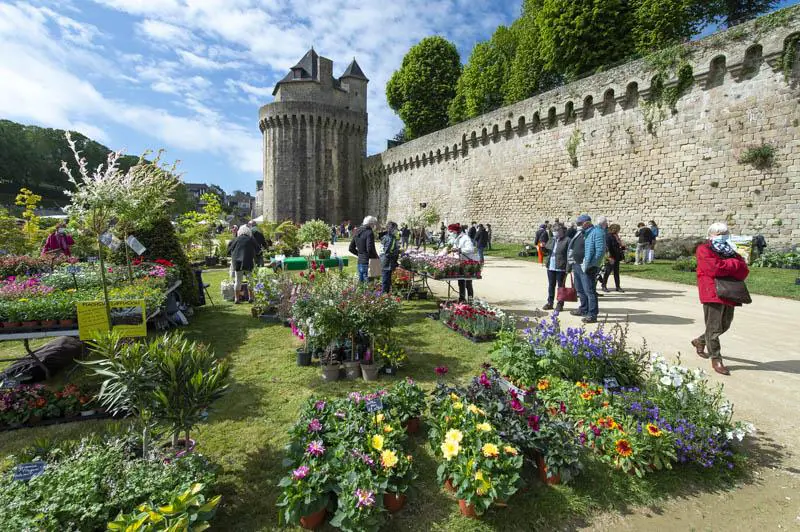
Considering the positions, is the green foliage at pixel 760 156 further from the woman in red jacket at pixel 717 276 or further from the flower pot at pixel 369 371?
the flower pot at pixel 369 371

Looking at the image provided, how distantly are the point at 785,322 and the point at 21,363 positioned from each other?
37.3ft

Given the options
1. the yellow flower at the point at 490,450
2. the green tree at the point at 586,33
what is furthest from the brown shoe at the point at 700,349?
the green tree at the point at 586,33

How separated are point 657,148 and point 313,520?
18.4 metres

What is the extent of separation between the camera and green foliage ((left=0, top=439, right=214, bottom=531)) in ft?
6.32

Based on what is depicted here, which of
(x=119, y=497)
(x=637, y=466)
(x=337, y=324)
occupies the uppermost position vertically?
(x=337, y=324)

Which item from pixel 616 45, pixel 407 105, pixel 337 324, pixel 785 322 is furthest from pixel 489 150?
pixel 337 324

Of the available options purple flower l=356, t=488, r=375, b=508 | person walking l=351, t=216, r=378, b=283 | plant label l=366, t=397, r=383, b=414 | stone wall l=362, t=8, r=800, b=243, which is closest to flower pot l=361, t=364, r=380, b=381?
plant label l=366, t=397, r=383, b=414

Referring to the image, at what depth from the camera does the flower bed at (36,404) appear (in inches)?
135

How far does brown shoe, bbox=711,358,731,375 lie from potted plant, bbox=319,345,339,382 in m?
4.50

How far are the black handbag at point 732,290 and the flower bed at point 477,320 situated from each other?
246cm

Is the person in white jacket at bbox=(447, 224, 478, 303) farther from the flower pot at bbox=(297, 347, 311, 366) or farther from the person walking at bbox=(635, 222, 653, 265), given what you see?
the person walking at bbox=(635, 222, 653, 265)

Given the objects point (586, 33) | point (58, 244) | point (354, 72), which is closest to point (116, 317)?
point (58, 244)

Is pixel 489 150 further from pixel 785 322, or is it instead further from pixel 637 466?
pixel 637 466

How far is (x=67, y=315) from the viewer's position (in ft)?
14.4
